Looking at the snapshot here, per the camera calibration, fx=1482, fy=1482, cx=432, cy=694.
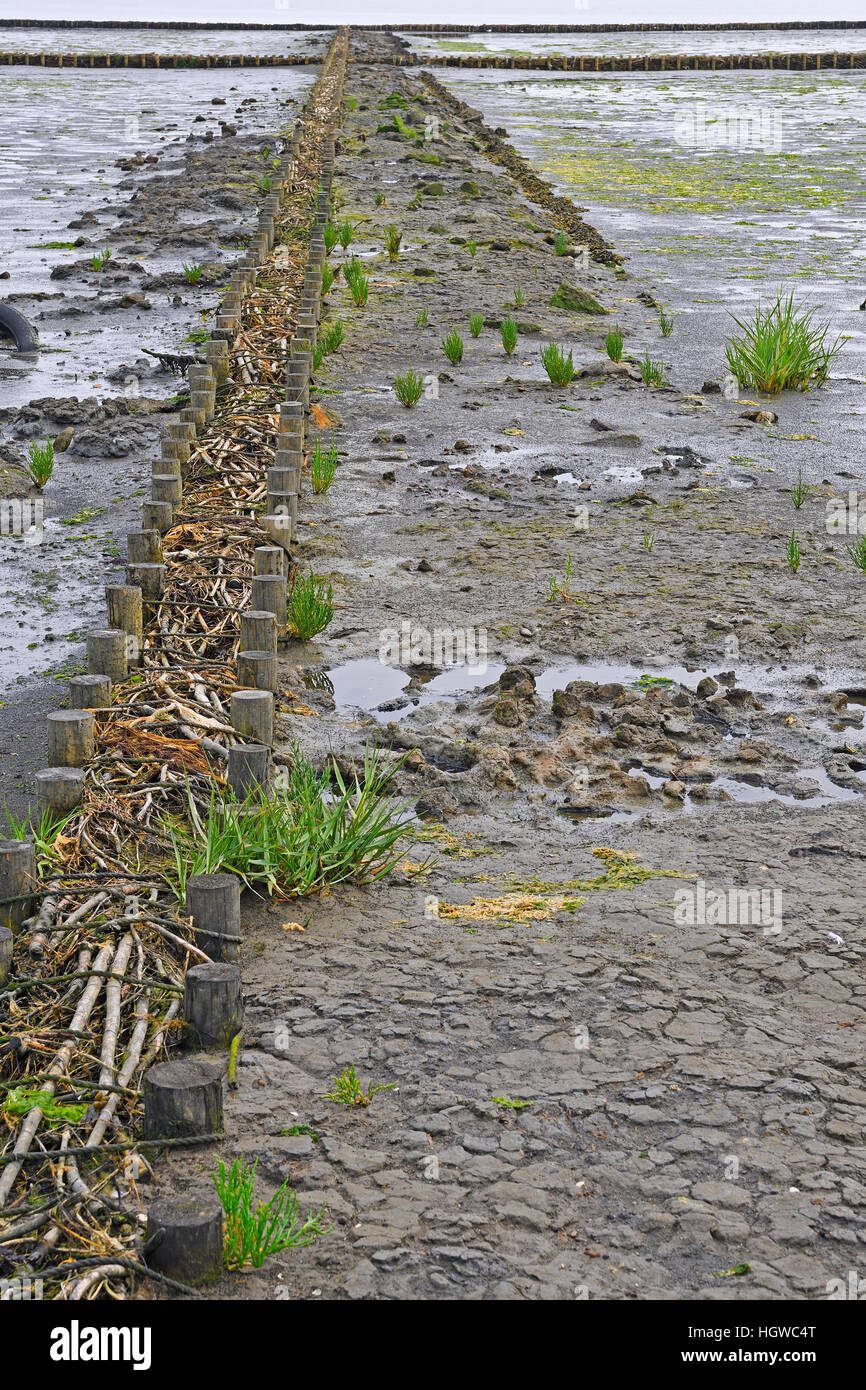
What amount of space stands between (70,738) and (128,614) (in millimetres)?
1029

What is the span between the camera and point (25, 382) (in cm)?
1000

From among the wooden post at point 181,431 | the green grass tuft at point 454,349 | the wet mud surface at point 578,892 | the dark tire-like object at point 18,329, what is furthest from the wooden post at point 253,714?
the dark tire-like object at point 18,329

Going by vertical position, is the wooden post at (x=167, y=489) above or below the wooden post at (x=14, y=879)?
above

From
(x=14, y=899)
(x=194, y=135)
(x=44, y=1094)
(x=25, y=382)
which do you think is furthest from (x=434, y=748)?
(x=194, y=135)

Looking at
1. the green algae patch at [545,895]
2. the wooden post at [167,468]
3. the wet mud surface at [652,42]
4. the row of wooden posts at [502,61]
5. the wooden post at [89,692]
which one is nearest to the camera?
the green algae patch at [545,895]

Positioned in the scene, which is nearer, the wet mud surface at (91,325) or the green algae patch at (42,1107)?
the green algae patch at (42,1107)

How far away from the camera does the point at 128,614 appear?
551 centimetres

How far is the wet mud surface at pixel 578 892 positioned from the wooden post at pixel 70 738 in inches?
31.6

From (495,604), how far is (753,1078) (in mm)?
3419

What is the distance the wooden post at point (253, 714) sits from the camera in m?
4.87

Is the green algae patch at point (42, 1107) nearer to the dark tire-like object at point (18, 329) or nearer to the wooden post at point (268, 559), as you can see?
the wooden post at point (268, 559)

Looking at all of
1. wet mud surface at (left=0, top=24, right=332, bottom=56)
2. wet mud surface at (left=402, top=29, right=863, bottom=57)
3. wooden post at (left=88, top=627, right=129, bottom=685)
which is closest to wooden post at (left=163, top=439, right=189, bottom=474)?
wooden post at (left=88, top=627, right=129, bottom=685)

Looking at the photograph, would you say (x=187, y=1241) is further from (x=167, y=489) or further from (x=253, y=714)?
(x=167, y=489)
